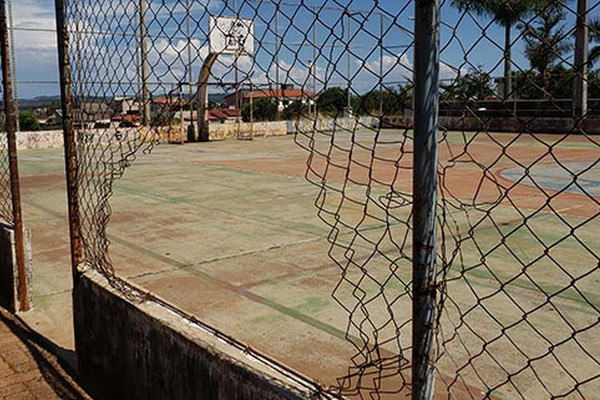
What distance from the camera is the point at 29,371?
334 centimetres

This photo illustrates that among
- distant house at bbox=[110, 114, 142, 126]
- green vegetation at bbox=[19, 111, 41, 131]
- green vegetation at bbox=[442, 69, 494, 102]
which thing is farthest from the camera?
green vegetation at bbox=[19, 111, 41, 131]

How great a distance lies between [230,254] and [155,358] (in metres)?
2.76

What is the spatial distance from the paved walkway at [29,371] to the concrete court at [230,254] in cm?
13

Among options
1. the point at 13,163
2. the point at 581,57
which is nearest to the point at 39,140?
the point at 13,163

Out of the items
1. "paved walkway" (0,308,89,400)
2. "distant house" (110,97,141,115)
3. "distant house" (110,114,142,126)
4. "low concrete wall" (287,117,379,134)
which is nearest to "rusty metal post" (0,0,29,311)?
"paved walkway" (0,308,89,400)

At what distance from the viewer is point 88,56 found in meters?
3.19

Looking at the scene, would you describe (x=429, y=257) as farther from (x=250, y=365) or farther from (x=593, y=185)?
(x=593, y=185)

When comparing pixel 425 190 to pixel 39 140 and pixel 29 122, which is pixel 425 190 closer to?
pixel 39 140

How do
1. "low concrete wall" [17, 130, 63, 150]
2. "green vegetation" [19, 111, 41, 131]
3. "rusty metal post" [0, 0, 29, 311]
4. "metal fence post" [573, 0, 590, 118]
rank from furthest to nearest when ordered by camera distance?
"green vegetation" [19, 111, 41, 131], "low concrete wall" [17, 130, 63, 150], "rusty metal post" [0, 0, 29, 311], "metal fence post" [573, 0, 590, 118]

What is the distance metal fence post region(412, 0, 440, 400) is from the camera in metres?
1.38

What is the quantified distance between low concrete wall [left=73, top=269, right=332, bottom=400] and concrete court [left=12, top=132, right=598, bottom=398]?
0.73 m

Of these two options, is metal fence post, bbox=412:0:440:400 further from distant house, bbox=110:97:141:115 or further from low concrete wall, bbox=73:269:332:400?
distant house, bbox=110:97:141:115

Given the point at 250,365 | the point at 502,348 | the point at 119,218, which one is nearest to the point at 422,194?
the point at 250,365

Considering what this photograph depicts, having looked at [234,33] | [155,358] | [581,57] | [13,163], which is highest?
[234,33]
